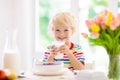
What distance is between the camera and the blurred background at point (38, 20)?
2.84m

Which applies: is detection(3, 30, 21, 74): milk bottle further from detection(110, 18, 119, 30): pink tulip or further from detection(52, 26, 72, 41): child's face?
detection(52, 26, 72, 41): child's face

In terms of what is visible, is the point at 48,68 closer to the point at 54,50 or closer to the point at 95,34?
the point at 95,34

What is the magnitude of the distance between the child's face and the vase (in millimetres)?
921

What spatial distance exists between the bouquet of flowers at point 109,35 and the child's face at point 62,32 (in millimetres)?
886

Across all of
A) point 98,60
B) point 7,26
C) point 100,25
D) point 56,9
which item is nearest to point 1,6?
point 7,26

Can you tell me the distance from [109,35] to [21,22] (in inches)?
74.8

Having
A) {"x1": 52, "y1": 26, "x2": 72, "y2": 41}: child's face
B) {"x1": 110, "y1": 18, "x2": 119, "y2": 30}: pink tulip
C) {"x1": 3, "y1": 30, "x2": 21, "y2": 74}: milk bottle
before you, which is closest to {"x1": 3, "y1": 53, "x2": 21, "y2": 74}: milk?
{"x1": 3, "y1": 30, "x2": 21, "y2": 74}: milk bottle

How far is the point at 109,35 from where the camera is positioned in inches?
45.0

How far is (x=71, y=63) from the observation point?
1.99 metres

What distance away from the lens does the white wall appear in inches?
113

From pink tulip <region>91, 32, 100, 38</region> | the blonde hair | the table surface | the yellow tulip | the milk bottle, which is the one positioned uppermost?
the blonde hair

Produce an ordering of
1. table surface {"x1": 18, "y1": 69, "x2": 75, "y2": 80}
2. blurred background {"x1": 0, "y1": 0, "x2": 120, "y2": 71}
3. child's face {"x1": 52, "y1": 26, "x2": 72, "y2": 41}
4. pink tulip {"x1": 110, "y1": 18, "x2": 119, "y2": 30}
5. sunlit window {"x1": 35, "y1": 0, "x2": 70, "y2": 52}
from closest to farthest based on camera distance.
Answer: pink tulip {"x1": 110, "y1": 18, "x2": 119, "y2": 30} < table surface {"x1": 18, "y1": 69, "x2": 75, "y2": 80} < child's face {"x1": 52, "y1": 26, "x2": 72, "y2": 41} < blurred background {"x1": 0, "y1": 0, "x2": 120, "y2": 71} < sunlit window {"x1": 35, "y1": 0, "x2": 70, "y2": 52}

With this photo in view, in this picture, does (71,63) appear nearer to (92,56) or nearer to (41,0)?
(92,56)

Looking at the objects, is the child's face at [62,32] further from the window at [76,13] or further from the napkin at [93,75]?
the napkin at [93,75]
